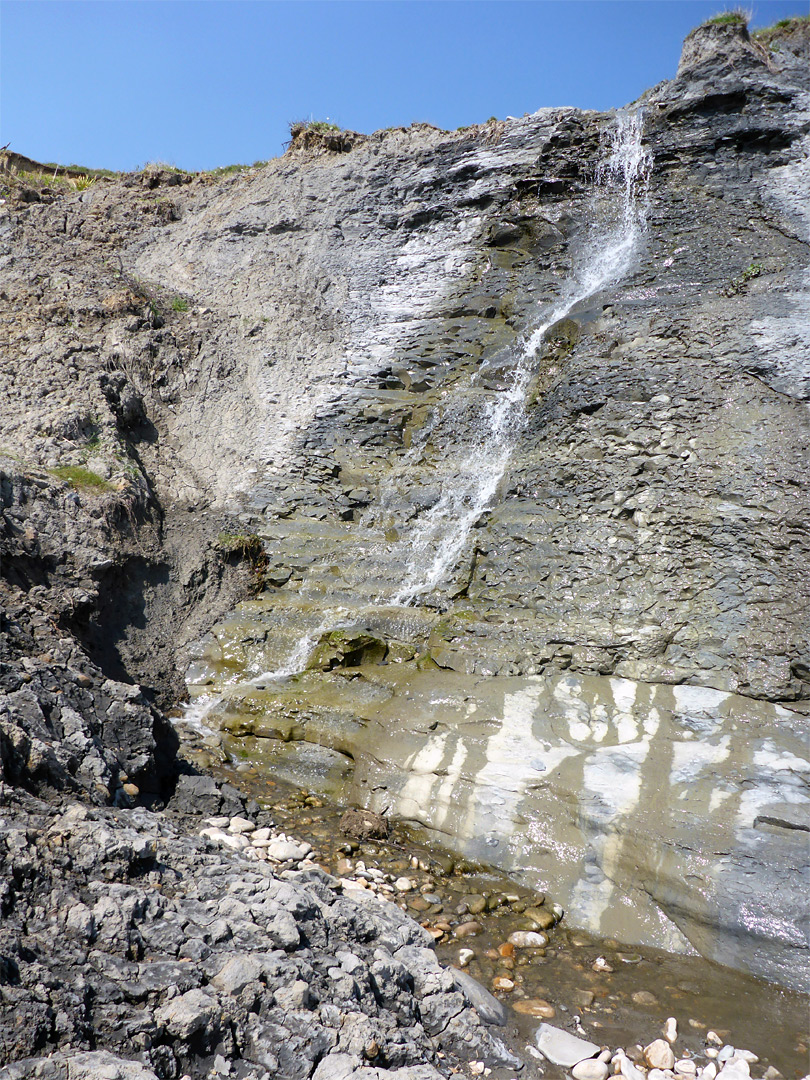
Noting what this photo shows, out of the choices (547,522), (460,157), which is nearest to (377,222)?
(460,157)

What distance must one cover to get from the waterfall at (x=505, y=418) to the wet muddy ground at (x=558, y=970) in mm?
3049

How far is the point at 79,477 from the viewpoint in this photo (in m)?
7.75

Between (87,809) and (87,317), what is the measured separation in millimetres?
8876

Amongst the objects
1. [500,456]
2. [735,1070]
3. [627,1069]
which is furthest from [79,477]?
[735,1070]

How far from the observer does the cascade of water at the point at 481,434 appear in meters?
7.52

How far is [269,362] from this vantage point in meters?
10.8

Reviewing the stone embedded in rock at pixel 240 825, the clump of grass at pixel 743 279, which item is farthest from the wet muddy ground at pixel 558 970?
the clump of grass at pixel 743 279

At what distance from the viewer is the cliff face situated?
16.4 feet

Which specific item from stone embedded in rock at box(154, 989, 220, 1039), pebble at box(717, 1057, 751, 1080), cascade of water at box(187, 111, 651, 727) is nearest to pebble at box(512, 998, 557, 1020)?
pebble at box(717, 1057, 751, 1080)

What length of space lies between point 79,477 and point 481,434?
195 inches

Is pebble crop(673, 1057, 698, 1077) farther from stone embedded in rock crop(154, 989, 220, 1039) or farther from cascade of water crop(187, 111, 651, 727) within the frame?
cascade of water crop(187, 111, 651, 727)

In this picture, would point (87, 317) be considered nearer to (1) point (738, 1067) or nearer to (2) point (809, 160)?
(2) point (809, 160)

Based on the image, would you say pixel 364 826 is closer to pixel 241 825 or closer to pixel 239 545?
pixel 241 825

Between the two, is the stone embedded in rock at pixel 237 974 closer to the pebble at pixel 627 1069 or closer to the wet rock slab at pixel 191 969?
the wet rock slab at pixel 191 969
